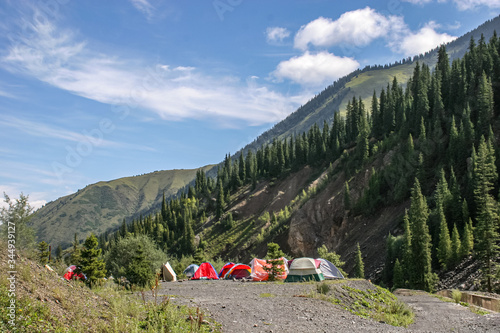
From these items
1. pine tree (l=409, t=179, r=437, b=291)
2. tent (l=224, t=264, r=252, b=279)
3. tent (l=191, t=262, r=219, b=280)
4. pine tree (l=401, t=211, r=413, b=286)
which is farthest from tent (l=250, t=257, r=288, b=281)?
pine tree (l=401, t=211, r=413, b=286)

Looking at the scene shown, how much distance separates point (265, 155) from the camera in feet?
508

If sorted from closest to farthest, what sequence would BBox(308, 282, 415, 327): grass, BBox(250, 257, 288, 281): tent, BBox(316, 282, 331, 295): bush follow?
BBox(308, 282, 415, 327): grass, BBox(316, 282, 331, 295): bush, BBox(250, 257, 288, 281): tent

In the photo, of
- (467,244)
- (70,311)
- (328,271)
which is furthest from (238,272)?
(70,311)

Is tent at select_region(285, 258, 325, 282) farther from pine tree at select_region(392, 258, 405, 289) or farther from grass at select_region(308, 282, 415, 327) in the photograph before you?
pine tree at select_region(392, 258, 405, 289)

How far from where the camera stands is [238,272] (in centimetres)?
4394

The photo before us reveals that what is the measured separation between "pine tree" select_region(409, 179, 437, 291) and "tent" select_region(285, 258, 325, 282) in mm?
23738

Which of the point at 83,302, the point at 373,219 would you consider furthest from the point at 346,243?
the point at 83,302

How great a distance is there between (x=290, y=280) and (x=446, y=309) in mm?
12268

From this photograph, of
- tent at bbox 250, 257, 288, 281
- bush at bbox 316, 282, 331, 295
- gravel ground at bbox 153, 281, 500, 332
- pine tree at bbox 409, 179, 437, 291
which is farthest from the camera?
pine tree at bbox 409, 179, 437, 291

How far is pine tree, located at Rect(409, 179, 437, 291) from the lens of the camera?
4783 centimetres

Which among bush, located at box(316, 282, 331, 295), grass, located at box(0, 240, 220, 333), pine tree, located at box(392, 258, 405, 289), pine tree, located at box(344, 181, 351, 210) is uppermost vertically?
pine tree, located at box(344, 181, 351, 210)

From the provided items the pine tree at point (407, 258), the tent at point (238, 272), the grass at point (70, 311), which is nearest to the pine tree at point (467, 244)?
the pine tree at point (407, 258)

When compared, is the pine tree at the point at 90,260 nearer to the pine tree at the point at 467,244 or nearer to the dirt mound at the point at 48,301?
the dirt mound at the point at 48,301

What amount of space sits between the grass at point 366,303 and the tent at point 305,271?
9645mm
